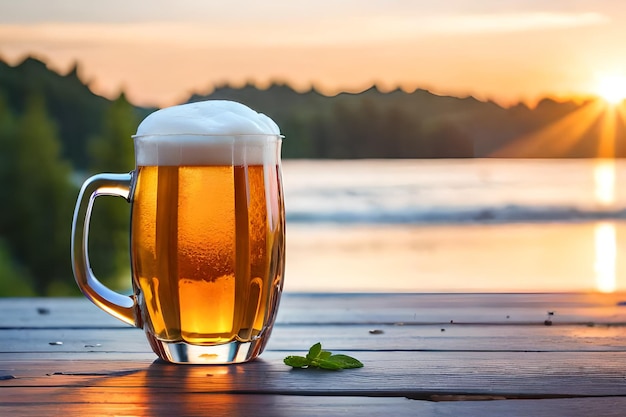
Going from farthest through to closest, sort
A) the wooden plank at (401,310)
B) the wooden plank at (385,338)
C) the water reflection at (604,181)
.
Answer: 1. the water reflection at (604,181)
2. the wooden plank at (401,310)
3. the wooden plank at (385,338)

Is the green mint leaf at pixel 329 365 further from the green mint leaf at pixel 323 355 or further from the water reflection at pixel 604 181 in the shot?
the water reflection at pixel 604 181

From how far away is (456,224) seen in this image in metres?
9.24

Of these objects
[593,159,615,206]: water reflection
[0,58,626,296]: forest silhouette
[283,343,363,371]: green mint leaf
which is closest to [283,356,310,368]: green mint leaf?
[283,343,363,371]: green mint leaf

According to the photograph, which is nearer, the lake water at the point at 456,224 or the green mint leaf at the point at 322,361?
the green mint leaf at the point at 322,361

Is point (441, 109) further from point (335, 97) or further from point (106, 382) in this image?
point (106, 382)

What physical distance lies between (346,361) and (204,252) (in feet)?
0.64

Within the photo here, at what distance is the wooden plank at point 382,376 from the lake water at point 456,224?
5.90 metres

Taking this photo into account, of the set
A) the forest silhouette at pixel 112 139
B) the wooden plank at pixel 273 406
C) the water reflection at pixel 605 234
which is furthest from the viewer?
the forest silhouette at pixel 112 139

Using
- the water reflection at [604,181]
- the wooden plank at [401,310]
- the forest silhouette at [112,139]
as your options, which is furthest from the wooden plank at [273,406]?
the water reflection at [604,181]

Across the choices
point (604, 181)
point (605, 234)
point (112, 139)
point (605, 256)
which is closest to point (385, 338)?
point (605, 256)

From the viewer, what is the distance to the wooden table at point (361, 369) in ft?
2.61

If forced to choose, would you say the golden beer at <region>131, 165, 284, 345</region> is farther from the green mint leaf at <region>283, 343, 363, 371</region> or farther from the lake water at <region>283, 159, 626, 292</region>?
the lake water at <region>283, 159, 626, 292</region>

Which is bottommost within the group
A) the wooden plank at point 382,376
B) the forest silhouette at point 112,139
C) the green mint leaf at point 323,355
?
the wooden plank at point 382,376

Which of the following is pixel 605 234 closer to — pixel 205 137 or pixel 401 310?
pixel 401 310
